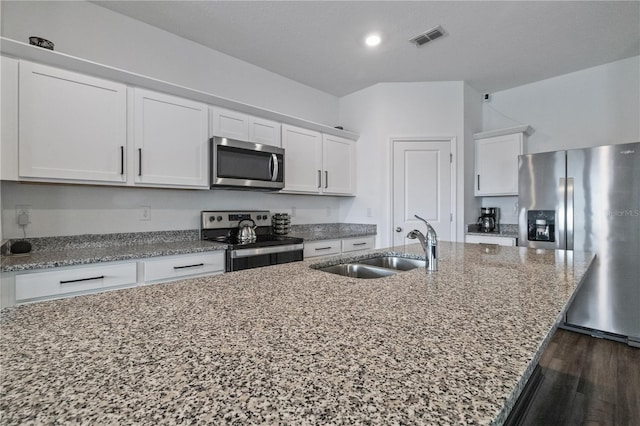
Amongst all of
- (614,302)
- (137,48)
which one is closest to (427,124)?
(614,302)

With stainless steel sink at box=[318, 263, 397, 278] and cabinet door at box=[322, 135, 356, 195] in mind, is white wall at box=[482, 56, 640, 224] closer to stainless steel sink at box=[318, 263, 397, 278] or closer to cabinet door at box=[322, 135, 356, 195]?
cabinet door at box=[322, 135, 356, 195]

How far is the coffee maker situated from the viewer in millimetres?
3824

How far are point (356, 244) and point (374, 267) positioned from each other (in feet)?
6.95

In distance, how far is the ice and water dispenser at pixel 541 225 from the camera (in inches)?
Answer: 119

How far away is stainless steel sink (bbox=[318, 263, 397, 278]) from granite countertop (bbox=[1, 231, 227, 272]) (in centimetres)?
117

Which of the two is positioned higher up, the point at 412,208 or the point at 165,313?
the point at 412,208

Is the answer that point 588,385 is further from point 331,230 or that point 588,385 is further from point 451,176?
point 331,230

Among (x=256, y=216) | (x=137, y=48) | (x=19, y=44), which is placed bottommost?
(x=256, y=216)

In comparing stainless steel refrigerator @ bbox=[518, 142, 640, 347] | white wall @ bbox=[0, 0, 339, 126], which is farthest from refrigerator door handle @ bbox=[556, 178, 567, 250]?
white wall @ bbox=[0, 0, 339, 126]

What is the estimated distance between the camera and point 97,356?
22.3 inches

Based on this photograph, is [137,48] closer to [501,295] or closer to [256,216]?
[256,216]

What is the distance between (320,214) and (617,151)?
2.99 meters

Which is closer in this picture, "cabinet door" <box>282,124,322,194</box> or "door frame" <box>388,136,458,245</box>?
A: "cabinet door" <box>282,124,322,194</box>

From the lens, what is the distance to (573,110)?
352 centimetres
